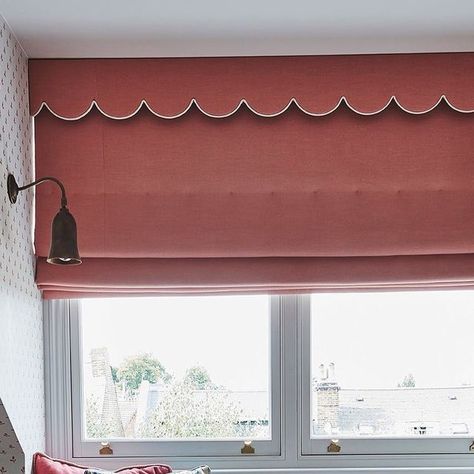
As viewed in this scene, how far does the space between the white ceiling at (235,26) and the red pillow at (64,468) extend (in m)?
1.45

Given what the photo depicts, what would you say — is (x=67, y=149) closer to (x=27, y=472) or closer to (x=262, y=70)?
(x=262, y=70)

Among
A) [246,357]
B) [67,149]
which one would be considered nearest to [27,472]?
[246,357]

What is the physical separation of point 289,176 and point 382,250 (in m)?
0.44

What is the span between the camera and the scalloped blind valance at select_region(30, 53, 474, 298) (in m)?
2.25

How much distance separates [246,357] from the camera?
2436 millimetres

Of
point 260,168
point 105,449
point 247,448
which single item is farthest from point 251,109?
point 105,449

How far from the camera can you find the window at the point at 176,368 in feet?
7.95

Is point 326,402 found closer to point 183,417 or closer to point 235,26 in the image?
point 183,417

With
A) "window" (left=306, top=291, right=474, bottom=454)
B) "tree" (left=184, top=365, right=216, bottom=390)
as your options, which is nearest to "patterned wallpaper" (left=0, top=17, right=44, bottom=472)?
"tree" (left=184, top=365, right=216, bottom=390)

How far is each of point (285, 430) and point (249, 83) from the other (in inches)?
52.1

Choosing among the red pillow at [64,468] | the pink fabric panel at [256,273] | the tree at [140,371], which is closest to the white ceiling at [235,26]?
the pink fabric panel at [256,273]

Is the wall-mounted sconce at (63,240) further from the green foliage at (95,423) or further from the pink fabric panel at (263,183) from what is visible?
the green foliage at (95,423)

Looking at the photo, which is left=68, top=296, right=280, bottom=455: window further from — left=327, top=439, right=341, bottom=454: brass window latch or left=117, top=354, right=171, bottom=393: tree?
left=327, top=439, right=341, bottom=454: brass window latch

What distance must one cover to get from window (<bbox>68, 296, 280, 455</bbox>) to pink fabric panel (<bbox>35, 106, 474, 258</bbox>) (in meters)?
0.28
